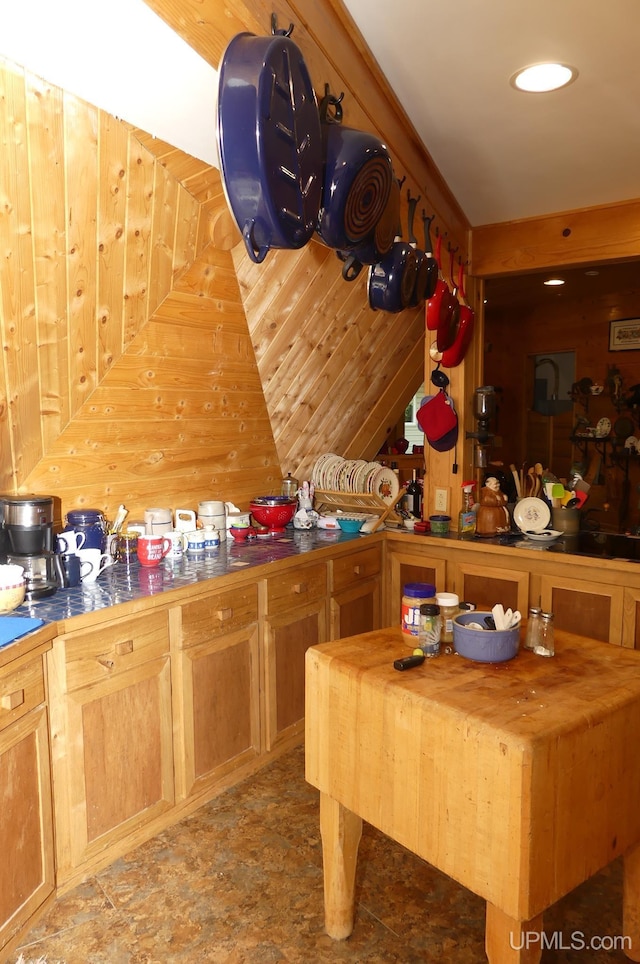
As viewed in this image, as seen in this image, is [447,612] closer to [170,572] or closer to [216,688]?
[216,688]

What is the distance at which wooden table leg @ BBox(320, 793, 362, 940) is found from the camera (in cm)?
184

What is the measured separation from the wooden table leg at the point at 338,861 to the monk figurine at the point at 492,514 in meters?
1.85

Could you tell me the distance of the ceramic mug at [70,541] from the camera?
8.20ft

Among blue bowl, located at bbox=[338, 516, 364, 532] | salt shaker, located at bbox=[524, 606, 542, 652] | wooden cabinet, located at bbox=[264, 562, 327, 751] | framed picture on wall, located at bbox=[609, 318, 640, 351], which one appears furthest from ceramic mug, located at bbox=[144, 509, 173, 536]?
framed picture on wall, located at bbox=[609, 318, 640, 351]

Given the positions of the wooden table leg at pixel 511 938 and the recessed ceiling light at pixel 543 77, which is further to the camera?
the recessed ceiling light at pixel 543 77

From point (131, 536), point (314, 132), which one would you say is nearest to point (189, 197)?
point (314, 132)

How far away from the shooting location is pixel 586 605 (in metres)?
2.98

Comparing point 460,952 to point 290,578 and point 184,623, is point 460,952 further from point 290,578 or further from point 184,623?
point 290,578

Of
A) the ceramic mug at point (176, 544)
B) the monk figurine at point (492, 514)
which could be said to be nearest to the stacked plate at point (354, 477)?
the monk figurine at point (492, 514)

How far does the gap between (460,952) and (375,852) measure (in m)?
0.50

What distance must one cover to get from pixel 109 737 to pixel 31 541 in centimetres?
70

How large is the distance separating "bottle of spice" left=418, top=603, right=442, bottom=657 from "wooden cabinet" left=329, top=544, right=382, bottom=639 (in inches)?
51.6
